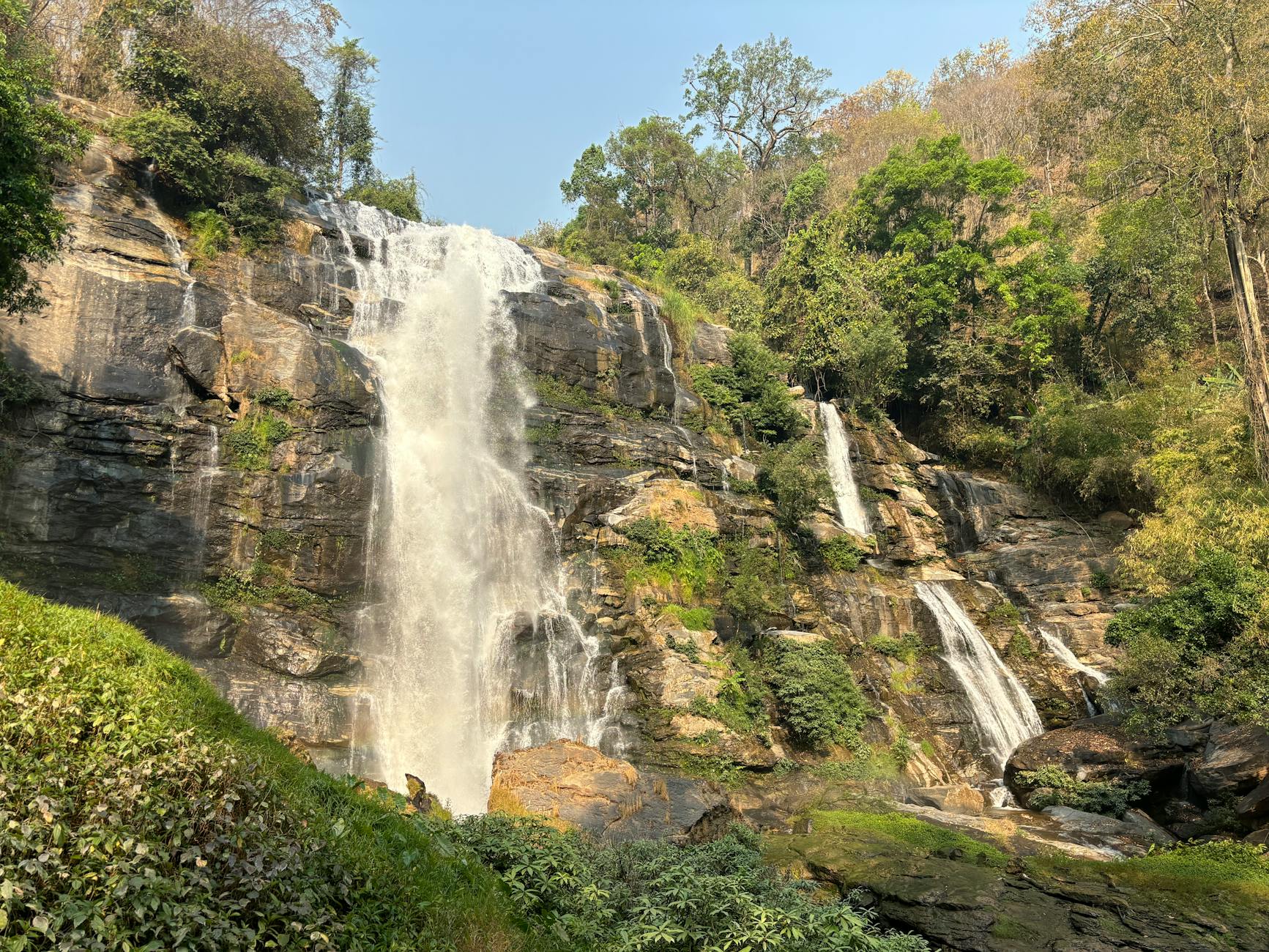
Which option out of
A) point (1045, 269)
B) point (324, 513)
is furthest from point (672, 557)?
point (1045, 269)

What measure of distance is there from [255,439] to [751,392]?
16354 mm

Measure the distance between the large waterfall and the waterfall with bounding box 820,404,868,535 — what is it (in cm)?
1058

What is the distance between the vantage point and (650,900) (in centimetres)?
604

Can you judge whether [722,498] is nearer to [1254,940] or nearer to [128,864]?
[1254,940]

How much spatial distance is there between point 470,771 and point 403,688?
2.25 m

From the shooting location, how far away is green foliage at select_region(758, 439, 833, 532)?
70.2ft

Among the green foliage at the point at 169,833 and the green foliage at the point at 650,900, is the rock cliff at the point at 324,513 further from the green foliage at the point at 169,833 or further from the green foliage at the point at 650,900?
the green foliage at the point at 169,833

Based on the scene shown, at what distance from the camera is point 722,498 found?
21703mm

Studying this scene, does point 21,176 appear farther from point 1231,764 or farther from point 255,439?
point 1231,764

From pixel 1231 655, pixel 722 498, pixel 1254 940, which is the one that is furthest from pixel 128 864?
pixel 722 498

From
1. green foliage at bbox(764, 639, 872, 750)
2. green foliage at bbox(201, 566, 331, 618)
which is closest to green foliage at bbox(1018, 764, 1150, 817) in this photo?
green foliage at bbox(764, 639, 872, 750)

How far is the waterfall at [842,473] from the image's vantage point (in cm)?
2492

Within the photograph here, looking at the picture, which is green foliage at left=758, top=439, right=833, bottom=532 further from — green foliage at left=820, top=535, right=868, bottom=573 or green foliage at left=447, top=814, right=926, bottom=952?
green foliage at left=447, top=814, right=926, bottom=952

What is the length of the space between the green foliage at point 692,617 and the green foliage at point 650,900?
10058 millimetres
